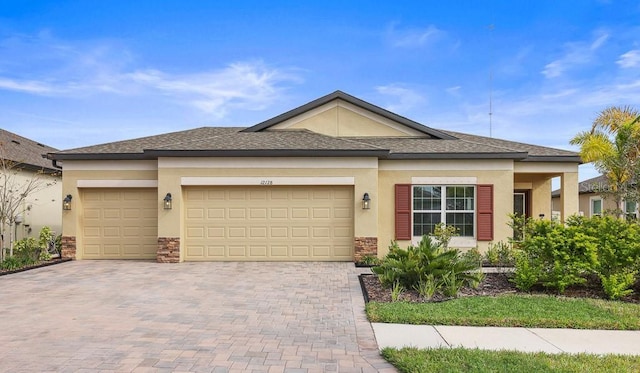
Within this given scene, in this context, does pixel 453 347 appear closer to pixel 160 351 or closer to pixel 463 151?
pixel 160 351

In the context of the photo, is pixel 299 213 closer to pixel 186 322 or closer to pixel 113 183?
pixel 113 183

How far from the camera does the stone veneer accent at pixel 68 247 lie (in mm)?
13109

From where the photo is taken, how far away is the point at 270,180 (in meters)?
12.6

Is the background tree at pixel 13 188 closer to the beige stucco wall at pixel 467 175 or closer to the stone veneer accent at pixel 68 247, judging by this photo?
the stone veneer accent at pixel 68 247

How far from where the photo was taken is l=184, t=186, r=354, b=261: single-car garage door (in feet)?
41.8

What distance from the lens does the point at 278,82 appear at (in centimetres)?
1912

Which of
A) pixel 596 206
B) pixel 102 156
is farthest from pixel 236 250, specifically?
pixel 596 206

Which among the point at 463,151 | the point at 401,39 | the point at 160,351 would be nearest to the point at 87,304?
the point at 160,351

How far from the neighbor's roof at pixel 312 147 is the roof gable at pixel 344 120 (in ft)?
0.13

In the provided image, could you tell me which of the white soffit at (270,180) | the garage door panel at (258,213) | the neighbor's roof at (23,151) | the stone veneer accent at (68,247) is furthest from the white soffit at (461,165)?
the neighbor's roof at (23,151)

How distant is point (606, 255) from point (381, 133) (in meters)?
9.18

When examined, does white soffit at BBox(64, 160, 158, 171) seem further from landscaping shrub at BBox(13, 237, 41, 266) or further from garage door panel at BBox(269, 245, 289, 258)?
garage door panel at BBox(269, 245, 289, 258)

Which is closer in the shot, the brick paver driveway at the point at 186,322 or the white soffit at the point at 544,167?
the brick paver driveway at the point at 186,322

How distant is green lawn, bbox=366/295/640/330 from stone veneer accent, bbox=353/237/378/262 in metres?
5.01
